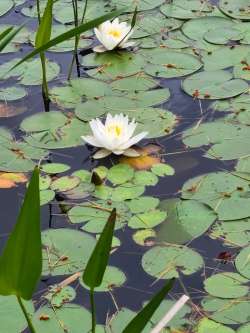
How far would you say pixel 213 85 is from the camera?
113 inches

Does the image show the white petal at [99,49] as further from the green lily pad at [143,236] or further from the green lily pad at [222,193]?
the green lily pad at [143,236]

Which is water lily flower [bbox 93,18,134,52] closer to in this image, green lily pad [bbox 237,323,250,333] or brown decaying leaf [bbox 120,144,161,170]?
brown decaying leaf [bbox 120,144,161,170]

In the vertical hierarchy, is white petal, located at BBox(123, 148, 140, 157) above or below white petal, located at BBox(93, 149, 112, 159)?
above

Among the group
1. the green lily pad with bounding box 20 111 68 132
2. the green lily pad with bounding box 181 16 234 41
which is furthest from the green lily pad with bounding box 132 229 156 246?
the green lily pad with bounding box 181 16 234 41

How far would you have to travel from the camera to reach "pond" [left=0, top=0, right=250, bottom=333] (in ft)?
6.31

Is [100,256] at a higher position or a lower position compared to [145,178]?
higher

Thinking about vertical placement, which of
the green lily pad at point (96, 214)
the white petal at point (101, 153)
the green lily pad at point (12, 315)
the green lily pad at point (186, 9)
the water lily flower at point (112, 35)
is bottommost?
the green lily pad at point (12, 315)

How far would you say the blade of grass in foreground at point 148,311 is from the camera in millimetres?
1217

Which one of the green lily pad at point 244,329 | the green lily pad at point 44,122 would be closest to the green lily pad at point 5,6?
the green lily pad at point 44,122

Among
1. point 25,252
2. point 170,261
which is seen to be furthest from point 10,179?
point 25,252

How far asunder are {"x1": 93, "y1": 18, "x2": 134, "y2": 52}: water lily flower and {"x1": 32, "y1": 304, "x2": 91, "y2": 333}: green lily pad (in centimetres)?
155

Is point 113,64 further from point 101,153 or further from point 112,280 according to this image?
point 112,280

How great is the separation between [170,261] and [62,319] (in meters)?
0.36

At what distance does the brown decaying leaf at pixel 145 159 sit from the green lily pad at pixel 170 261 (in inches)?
17.3
